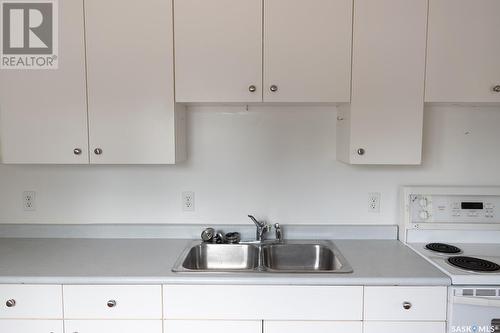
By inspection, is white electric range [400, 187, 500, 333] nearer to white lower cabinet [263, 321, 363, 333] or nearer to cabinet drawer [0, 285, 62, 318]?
white lower cabinet [263, 321, 363, 333]

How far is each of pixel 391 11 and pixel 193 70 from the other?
1.00 m

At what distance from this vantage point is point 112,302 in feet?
4.95

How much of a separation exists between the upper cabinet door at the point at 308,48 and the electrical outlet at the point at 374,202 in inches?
26.9

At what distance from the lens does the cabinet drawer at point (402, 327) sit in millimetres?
1521

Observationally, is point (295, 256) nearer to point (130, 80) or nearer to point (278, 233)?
point (278, 233)

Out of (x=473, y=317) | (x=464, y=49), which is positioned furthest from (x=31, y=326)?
(x=464, y=49)

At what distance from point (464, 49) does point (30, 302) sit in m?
2.31

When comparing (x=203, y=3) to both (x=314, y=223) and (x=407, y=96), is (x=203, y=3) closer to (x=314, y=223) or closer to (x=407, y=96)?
(x=407, y=96)

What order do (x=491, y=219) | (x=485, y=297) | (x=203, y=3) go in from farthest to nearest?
(x=491, y=219)
(x=203, y=3)
(x=485, y=297)

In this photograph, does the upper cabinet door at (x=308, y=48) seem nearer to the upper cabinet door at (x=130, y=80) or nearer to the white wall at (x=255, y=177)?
the white wall at (x=255, y=177)

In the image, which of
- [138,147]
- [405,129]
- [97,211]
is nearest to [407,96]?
[405,129]

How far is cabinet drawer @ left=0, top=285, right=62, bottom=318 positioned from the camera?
151 centimetres

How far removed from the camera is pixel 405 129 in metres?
1.73

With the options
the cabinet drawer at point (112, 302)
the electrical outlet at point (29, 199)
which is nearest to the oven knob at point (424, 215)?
the cabinet drawer at point (112, 302)
